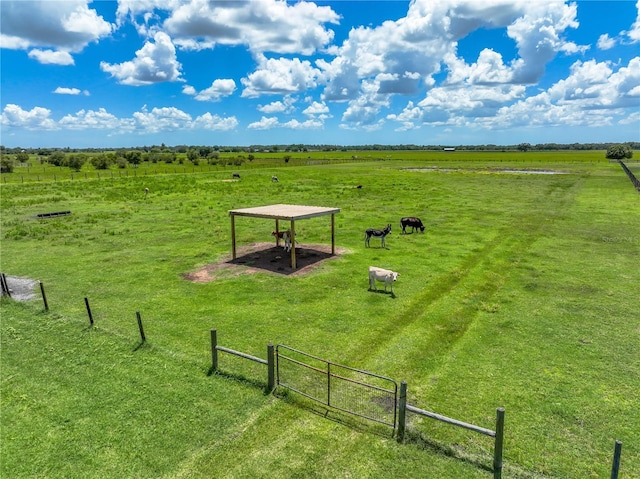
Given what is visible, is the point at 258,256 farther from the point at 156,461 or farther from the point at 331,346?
the point at 156,461

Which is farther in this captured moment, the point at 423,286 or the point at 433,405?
the point at 423,286

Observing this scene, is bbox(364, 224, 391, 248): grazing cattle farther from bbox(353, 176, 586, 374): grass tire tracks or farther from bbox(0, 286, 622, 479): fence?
bbox(0, 286, 622, 479): fence

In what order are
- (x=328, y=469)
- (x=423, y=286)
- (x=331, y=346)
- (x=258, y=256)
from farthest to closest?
(x=258, y=256) < (x=423, y=286) < (x=331, y=346) < (x=328, y=469)

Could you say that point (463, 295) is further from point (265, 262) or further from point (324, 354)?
point (265, 262)

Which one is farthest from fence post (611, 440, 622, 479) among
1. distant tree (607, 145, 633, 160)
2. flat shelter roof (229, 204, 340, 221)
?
distant tree (607, 145, 633, 160)

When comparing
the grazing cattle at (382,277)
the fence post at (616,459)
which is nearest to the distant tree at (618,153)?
the grazing cattle at (382,277)

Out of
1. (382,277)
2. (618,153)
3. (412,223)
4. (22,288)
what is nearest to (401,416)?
(382,277)

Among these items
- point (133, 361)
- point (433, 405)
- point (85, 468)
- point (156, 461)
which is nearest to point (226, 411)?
point (156, 461)
